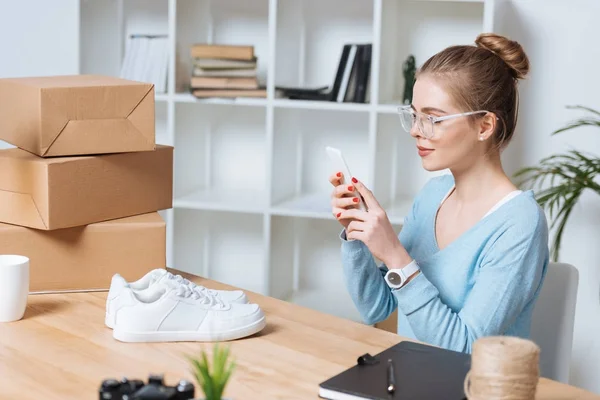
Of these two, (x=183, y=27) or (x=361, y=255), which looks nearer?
(x=361, y=255)

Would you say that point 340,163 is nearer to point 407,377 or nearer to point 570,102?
point 407,377

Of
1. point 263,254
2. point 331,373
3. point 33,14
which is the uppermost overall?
point 33,14

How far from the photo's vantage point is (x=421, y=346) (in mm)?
1512

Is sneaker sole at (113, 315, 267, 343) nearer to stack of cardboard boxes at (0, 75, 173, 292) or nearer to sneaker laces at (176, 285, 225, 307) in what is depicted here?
sneaker laces at (176, 285, 225, 307)

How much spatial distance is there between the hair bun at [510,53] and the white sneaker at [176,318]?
80 centimetres

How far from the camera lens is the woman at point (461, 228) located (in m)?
1.74

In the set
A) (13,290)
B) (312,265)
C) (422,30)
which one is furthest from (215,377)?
(312,265)

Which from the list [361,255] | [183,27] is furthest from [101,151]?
[183,27]

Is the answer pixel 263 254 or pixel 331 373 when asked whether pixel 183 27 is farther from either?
pixel 331 373

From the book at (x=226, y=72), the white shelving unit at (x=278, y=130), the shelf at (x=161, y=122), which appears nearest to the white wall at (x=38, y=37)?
the white shelving unit at (x=278, y=130)

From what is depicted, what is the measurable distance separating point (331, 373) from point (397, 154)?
2.17 meters

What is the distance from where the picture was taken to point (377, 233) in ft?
5.73

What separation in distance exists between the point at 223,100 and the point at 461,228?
1659 millimetres

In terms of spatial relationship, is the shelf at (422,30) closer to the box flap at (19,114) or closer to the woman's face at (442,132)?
the woman's face at (442,132)
